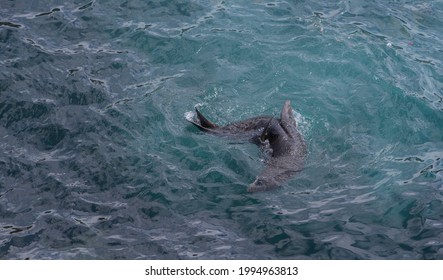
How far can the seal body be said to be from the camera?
978 cm

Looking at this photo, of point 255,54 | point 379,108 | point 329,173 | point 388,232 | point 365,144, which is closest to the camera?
point 388,232

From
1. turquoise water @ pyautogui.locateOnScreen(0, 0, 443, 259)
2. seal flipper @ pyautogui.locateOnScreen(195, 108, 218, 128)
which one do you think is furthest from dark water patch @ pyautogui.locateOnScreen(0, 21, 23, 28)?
seal flipper @ pyautogui.locateOnScreen(195, 108, 218, 128)

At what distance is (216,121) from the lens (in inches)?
442

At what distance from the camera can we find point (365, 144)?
10930 mm

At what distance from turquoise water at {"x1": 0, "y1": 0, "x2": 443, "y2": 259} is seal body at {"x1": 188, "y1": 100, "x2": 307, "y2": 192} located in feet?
0.63

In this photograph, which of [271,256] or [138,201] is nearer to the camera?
[271,256]

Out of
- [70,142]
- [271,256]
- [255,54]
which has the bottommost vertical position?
[271,256]

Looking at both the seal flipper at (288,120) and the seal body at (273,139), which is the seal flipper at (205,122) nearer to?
the seal body at (273,139)

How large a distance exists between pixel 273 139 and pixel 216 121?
1368mm

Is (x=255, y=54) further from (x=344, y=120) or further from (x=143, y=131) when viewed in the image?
(x=143, y=131)
